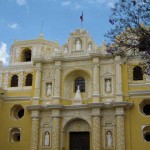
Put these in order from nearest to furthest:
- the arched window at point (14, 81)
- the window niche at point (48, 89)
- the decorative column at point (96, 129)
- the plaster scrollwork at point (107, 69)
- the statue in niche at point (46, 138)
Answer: the decorative column at point (96, 129), the statue in niche at point (46, 138), the plaster scrollwork at point (107, 69), the window niche at point (48, 89), the arched window at point (14, 81)

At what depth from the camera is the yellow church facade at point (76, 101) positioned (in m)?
22.3

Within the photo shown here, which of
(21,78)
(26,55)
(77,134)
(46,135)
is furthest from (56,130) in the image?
(26,55)

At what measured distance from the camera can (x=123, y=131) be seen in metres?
21.8

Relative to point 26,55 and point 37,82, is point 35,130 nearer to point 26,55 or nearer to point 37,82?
point 37,82

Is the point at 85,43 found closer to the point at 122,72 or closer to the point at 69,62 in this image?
the point at 69,62

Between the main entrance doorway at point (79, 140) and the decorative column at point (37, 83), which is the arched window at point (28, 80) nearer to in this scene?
the decorative column at point (37, 83)

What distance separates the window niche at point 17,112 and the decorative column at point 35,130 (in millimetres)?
2094

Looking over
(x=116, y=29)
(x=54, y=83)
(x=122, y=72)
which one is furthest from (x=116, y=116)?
(x=116, y=29)

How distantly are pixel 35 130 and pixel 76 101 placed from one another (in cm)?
398

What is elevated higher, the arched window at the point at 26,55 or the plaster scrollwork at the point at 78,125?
the arched window at the point at 26,55

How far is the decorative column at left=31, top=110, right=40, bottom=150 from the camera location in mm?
23266

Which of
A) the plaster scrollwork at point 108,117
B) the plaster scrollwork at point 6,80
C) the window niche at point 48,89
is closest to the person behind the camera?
the plaster scrollwork at point 108,117

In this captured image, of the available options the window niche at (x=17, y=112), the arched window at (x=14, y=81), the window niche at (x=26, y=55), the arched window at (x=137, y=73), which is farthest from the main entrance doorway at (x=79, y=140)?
the window niche at (x=26, y=55)

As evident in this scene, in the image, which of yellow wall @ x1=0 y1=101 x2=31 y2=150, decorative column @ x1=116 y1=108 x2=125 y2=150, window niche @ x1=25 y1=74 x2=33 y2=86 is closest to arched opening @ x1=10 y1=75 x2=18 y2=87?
window niche @ x1=25 y1=74 x2=33 y2=86
